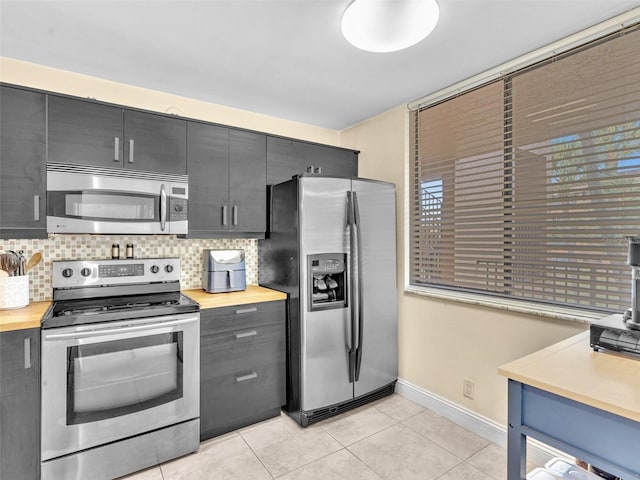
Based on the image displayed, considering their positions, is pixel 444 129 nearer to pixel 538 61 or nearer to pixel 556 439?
pixel 538 61

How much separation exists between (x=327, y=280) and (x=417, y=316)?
841 mm

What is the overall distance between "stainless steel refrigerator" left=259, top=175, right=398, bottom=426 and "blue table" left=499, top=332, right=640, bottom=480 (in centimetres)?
138

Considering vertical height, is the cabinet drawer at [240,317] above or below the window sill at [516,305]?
below

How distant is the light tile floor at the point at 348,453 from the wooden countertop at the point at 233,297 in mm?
905

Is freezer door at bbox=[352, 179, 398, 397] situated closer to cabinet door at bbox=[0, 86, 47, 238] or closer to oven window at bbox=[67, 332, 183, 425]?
oven window at bbox=[67, 332, 183, 425]

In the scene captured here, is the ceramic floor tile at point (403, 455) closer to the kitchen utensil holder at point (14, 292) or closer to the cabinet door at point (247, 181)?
the cabinet door at point (247, 181)

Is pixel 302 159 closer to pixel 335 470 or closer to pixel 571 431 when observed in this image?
pixel 335 470

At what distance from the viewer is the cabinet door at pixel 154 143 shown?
221 centimetres

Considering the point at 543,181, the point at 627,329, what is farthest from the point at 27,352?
the point at 543,181

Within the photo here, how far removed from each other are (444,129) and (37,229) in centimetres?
280

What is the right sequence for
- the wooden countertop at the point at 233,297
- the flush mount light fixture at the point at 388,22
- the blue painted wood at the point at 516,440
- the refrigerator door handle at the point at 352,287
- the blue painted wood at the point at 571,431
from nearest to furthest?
the blue painted wood at the point at 571,431 → the blue painted wood at the point at 516,440 → the flush mount light fixture at the point at 388,22 → the wooden countertop at the point at 233,297 → the refrigerator door handle at the point at 352,287

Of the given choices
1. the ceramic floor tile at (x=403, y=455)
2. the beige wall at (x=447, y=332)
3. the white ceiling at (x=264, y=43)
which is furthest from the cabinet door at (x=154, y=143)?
the ceramic floor tile at (x=403, y=455)

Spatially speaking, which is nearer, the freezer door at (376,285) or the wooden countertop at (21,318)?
the wooden countertop at (21,318)

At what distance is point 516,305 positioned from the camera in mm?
2121
